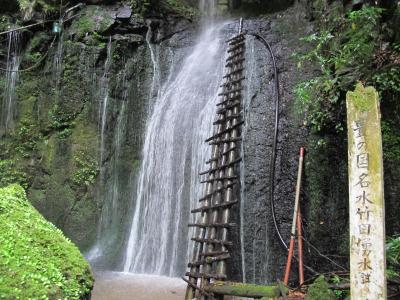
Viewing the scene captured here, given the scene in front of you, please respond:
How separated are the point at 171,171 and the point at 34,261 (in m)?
4.99

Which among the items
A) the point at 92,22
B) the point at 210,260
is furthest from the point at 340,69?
the point at 92,22

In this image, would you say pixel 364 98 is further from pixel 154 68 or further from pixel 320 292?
pixel 154 68

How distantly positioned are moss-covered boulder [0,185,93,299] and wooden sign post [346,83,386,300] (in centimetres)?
186

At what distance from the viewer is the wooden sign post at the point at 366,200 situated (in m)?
2.54

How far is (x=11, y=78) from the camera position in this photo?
32.9 feet

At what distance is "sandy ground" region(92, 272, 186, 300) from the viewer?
5.13m

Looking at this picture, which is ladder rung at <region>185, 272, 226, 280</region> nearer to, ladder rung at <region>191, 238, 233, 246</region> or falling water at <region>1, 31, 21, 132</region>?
ladder rung at <region>191, 238, 233, 246</region>

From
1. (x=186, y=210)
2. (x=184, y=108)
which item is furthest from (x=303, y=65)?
(x=186, y=210)

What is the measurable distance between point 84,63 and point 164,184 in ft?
13.1

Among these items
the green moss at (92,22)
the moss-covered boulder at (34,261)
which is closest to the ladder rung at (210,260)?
the moss-covered boulder at (34,261)

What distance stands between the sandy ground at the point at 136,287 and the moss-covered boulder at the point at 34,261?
2.19 meters

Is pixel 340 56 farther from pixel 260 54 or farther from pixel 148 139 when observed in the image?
pixel 148 139

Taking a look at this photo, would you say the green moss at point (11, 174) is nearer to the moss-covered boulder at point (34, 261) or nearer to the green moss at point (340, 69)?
the moss-covered boulder at point (34, 261)

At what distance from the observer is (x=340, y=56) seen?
5641 millimetres
